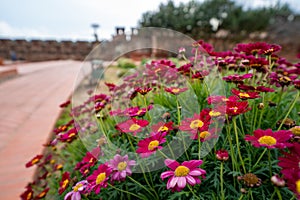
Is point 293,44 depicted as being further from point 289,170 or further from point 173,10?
point 289,170

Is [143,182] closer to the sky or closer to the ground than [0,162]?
closer to the sky

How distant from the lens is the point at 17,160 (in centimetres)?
156

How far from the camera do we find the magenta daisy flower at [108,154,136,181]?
25.3 inches

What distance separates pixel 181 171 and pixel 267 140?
0.70ft

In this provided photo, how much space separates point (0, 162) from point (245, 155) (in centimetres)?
159

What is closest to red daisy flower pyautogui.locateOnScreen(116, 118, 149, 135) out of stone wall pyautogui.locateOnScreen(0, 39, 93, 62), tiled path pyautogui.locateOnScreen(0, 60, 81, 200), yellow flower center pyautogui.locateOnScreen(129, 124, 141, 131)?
yellow flower center pyautogui.locateOnScreen(129, 124, 141, 131)

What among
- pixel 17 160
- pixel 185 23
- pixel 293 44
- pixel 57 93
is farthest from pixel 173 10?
pixel 17 160

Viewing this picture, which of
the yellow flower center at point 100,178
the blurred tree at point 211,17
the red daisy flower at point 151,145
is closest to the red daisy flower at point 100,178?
the yellow flower center at point 100,178

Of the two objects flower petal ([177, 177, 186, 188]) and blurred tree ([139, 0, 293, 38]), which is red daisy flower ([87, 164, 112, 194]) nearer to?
flower petal ([177, 177, 186, 188])

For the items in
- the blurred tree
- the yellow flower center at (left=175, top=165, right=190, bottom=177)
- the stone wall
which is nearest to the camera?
the yellow flower center at (left=175, top=165, right=190, bottom=177)

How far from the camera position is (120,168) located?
67 cm

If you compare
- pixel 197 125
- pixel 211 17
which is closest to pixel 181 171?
pixel 197 125

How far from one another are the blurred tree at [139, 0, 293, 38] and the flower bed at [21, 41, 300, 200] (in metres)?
8.11

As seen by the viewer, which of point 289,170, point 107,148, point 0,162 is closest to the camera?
point 289,170
